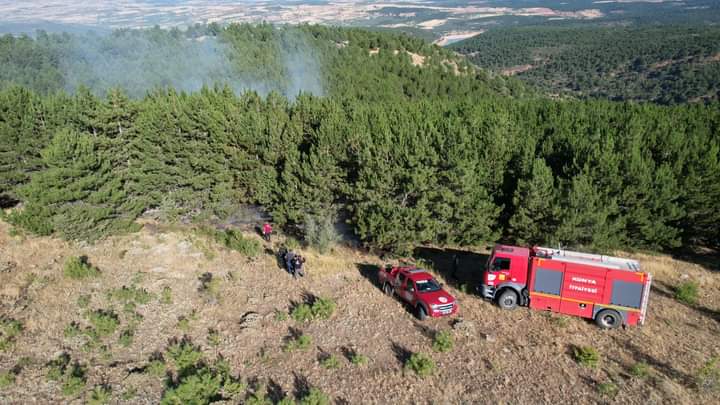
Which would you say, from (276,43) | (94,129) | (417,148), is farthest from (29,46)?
(417,148)

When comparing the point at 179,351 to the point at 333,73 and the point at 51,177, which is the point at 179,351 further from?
the point at 333,73

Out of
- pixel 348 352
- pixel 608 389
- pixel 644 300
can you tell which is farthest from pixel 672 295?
pixel 348 352

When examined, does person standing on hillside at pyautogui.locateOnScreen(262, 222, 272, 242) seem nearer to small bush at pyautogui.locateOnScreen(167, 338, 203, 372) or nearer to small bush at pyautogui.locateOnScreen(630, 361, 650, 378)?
small bush at pyautogui.locateOnScreen(167, 338, 203, 372)

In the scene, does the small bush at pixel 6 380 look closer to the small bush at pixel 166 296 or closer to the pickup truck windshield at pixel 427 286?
the small bush at pixel 166 296

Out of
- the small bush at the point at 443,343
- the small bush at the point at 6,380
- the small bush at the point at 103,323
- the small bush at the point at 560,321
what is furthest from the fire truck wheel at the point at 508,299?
the small bush at the point at 6,380

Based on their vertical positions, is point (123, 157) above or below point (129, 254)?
above

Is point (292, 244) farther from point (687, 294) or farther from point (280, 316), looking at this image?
point (687, 294)
